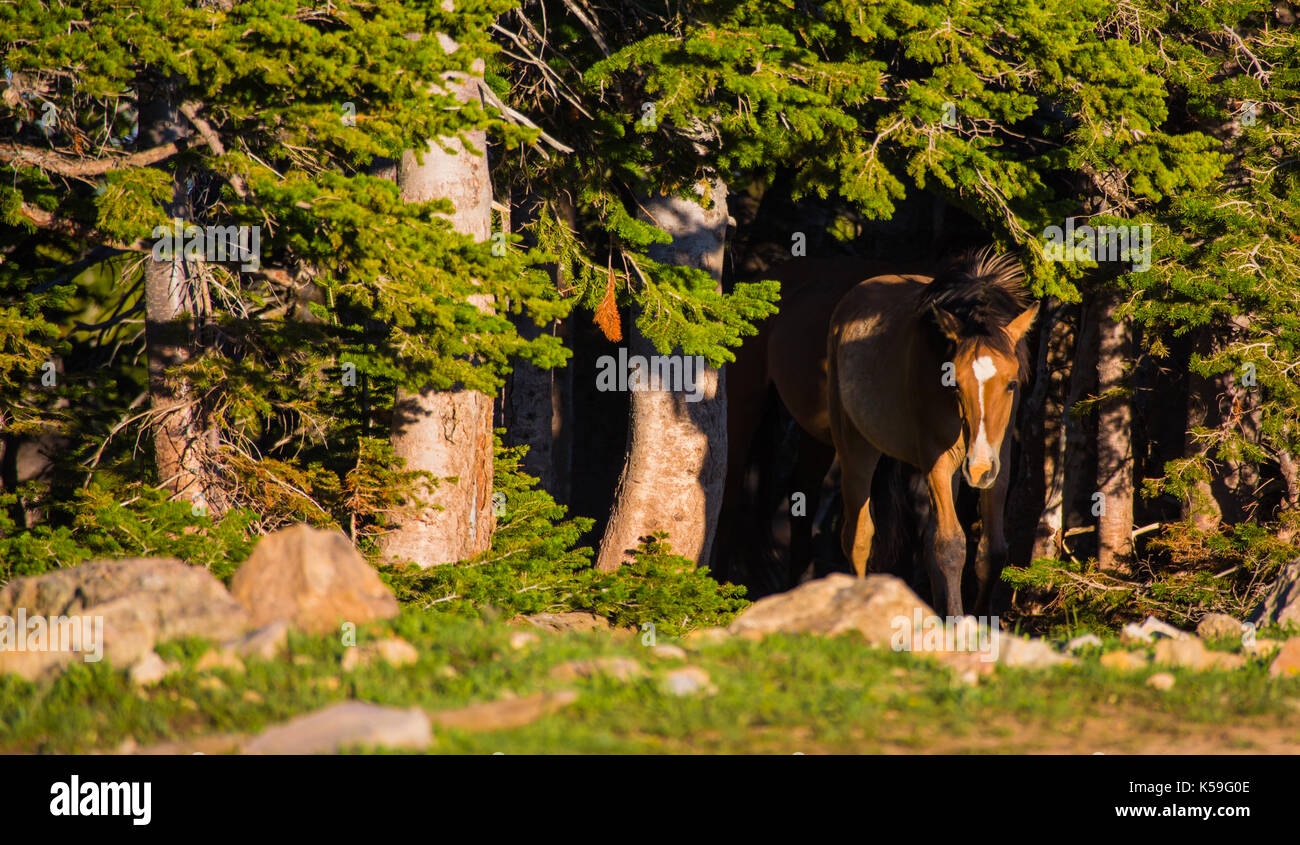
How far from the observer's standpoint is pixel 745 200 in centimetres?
1592

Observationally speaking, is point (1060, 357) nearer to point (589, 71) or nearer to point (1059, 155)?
point (1059, 155)

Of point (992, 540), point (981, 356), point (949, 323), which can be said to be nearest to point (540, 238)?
point (949, 323)

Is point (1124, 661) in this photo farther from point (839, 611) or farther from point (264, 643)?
point (264, 643)

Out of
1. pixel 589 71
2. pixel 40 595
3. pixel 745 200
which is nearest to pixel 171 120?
pixel 589 71

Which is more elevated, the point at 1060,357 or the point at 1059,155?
the point at 1059,155

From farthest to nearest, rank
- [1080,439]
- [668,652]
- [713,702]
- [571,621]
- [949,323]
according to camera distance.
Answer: [1080,439]
[571,621]
[949,323]
[668,652]
[713,702]

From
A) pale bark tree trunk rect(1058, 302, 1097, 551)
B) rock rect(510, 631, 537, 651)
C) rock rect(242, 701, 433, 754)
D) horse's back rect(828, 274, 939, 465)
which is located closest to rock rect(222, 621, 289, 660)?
rock rect(242, 701, 433, 754)

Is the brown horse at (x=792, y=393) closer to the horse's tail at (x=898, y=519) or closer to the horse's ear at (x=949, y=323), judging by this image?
the horse's tail at (x=898, y=519)

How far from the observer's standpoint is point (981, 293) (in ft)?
31.0

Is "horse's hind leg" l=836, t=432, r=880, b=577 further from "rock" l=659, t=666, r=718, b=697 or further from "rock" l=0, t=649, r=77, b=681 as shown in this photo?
"rock" l=0, t=649, r=77, b=681

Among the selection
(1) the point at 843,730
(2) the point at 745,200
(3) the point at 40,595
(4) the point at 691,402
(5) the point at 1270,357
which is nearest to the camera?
(1) the point at 843,730

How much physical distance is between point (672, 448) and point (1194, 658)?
18.8 feet

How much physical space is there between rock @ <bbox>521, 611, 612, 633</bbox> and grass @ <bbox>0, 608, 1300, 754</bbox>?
3.14m

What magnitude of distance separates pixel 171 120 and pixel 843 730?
710 cm
